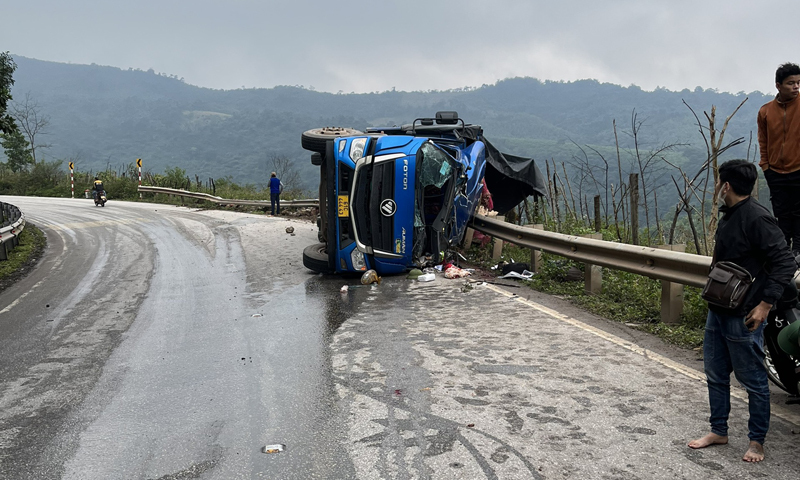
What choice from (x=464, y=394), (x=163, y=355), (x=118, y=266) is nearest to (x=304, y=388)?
(x=464, y=394)

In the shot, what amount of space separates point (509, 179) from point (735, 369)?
11.2 metres

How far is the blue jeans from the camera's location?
3779 millimetres

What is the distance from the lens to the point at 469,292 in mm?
9047

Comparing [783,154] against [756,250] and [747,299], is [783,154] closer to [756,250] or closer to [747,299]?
[756,250]

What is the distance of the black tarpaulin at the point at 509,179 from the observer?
14375 millimetres

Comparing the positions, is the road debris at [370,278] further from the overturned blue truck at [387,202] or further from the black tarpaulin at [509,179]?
the black tarpaulin at [509,179]

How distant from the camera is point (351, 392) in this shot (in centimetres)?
504

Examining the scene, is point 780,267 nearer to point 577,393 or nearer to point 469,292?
point 577,393

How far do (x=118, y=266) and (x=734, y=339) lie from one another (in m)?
11.6

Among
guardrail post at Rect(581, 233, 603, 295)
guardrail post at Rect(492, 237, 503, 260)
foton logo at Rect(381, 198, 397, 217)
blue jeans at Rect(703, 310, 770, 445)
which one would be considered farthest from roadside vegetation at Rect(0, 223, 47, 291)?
blue jeans at Rect(703, 310, 770, 445)

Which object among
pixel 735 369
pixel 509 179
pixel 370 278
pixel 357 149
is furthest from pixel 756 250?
pixel 509 179

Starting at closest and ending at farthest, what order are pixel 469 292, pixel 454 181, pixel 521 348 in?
pixel 521 348 → pixel 469 292 → pixel 454 181

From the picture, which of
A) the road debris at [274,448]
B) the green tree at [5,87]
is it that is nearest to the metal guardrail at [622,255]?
the road debris at [274,448]

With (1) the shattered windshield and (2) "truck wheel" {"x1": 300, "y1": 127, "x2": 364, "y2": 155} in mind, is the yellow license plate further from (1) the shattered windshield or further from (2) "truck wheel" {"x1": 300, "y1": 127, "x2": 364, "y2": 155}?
(2) "truck wheel" {"x1": 300, "y1": 127, "x2": 364, "y2": 155}
